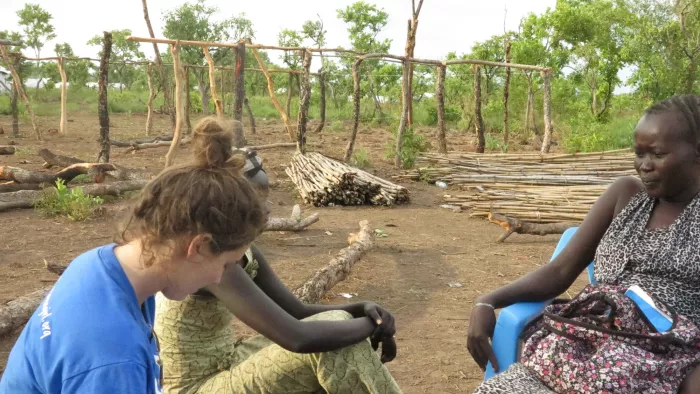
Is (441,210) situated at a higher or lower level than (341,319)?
lower

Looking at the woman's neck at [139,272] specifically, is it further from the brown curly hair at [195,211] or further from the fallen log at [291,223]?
the fallen log at [291,223]

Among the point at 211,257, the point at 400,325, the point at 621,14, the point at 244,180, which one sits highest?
the point at 621,14

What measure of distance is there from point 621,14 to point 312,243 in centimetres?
1657

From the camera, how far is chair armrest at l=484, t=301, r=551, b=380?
237cm

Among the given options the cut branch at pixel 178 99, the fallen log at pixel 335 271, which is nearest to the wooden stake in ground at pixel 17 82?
the cut branch at pixel 178 99

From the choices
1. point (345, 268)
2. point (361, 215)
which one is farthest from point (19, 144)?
point (345, 268)

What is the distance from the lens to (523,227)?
6684mm

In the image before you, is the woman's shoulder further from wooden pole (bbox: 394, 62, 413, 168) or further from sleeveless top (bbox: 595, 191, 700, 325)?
wooden pole (bbox: 394, 62, 413, 168)

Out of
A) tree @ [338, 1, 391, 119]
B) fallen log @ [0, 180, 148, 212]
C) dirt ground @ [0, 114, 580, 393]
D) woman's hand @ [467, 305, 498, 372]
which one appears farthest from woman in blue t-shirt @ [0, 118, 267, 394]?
tree @ [338, 1, 391, 119]

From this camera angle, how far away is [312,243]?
6.42 m

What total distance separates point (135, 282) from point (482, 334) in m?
1.38

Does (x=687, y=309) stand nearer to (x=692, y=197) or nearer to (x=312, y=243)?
(x=692, y=197)

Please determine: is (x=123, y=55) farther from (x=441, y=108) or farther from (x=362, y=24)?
(x=441, y=108)

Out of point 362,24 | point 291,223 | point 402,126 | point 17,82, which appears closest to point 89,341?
point 291,223
